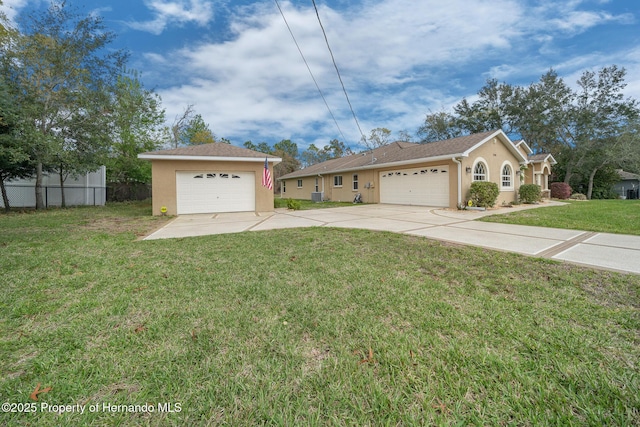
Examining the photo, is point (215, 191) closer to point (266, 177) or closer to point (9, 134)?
point (266, 177)

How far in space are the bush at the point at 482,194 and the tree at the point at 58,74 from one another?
62.7 feet

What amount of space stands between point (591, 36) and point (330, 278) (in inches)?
893

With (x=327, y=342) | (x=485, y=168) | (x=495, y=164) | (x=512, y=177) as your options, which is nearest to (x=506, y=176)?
(x=512, y=177)

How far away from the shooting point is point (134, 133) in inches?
854

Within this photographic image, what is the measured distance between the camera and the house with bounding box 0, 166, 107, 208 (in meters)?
15.8

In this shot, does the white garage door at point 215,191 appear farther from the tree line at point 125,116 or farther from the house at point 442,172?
the house at point 442,172

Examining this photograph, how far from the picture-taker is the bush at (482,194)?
40.9 ft

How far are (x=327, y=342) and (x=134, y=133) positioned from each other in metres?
25.7

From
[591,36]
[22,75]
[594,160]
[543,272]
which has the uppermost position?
[591,36]

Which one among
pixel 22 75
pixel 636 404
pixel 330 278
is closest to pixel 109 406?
pixel 330 278

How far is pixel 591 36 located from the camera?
1566cm

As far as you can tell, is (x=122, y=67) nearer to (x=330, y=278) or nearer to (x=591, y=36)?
(x=330, y=278)

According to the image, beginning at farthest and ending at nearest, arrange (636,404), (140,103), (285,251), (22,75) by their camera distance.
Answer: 1. (140,103)
2. (22,75)
3. (285,251)
4. (636,404)

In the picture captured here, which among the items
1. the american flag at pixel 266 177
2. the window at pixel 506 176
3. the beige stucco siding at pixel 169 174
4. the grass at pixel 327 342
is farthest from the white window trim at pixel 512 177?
the beige stucco siding at pixel 169 174
